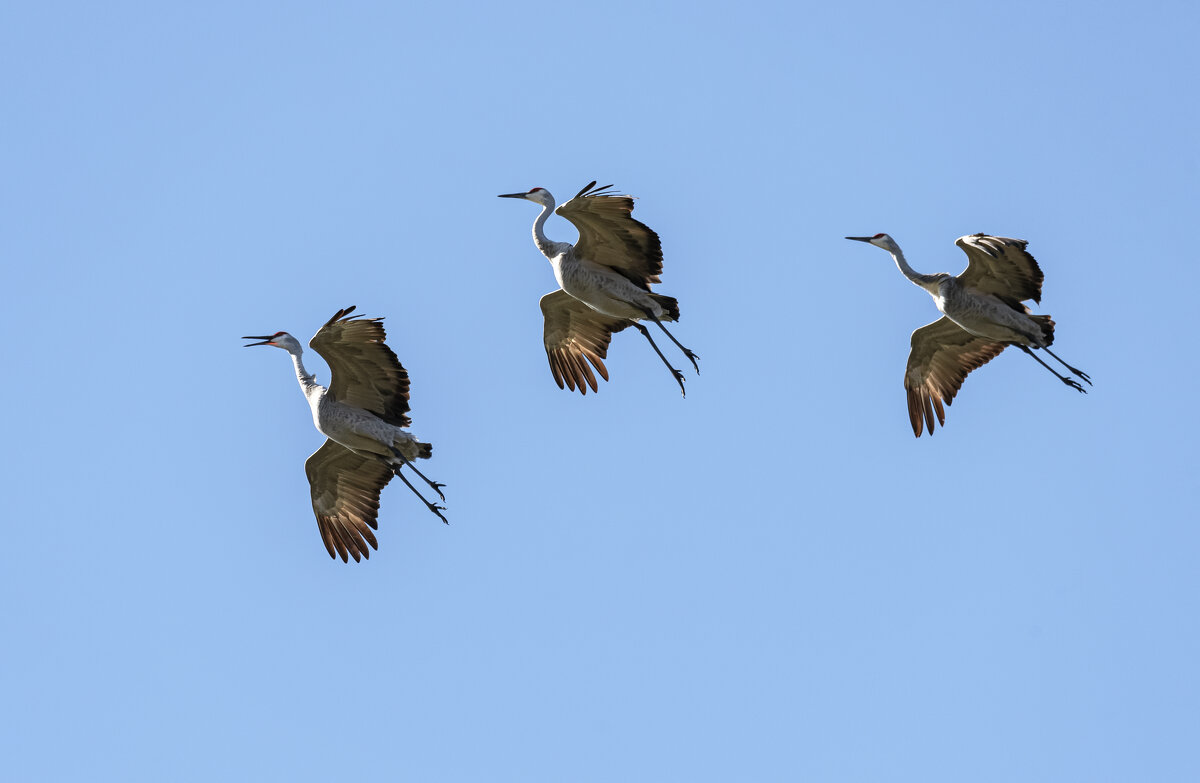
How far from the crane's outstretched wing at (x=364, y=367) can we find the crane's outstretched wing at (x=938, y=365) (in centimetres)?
787

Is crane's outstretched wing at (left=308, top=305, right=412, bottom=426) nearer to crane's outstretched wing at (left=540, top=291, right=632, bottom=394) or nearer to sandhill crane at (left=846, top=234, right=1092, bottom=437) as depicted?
crane's outstretched wing at (left=540, top=291, right=632, bottom=394)

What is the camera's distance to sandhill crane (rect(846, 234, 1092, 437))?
2245cm

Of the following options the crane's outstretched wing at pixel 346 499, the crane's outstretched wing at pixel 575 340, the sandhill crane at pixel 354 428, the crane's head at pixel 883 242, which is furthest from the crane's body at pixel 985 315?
the crane's outstretched wing at pixel 346 499

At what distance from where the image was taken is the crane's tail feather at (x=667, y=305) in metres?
23.2

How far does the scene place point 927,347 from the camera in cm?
2491

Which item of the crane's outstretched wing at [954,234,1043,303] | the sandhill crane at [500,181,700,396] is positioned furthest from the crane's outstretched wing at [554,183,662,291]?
the crane's outstretched wing at [954,234,1043,303]

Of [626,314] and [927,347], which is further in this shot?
[927,347]

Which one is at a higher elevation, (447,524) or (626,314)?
(626,314)

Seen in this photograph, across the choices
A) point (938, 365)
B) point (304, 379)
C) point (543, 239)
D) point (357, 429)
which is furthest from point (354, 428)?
point (938, 365)

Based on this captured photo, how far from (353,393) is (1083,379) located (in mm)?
10280

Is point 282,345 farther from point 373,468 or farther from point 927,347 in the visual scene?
point 927,347

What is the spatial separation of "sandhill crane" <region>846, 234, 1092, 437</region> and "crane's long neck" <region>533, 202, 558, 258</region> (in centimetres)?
460

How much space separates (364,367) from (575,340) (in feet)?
14.0

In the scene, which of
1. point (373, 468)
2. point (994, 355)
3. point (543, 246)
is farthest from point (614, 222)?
point (994, 355)
